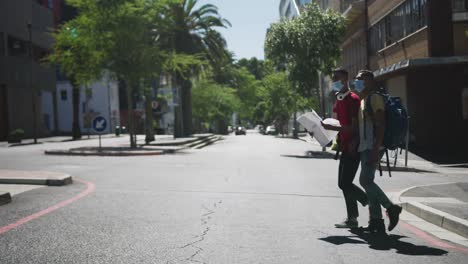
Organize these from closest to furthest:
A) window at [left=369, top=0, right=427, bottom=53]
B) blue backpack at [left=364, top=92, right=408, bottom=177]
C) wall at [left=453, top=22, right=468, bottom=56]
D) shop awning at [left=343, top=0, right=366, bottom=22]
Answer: blue backpack at [left=364, top=92, right=408, bottom=177] < wall at [left=453, top=22, right=468, bottom=56] < window at [left=369, top=0, right=427, bottom=53] < shop awning at [left=343, top=0, right=366, bottom=22]

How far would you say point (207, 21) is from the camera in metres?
43.2

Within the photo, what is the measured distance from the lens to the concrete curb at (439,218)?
22.2 feet

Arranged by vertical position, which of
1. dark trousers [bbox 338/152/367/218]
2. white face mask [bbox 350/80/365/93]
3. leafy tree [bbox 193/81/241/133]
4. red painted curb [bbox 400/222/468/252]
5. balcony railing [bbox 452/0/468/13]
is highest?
balcony railing [bbox 452/0/468/13]

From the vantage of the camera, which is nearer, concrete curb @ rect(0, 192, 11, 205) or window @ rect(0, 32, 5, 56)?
concrete curb @ rect(0, 192, 11, 205)

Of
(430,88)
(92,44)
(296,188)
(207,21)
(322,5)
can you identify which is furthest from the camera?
(322,5)

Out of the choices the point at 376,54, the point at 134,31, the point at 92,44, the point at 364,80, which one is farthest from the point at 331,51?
Answer: the point at 364,80

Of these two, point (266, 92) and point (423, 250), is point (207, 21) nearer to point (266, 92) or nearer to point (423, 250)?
point (266, 92)

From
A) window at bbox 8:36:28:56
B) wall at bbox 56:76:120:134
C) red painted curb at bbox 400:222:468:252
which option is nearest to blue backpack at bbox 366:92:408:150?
red painted curb at bbox 400:222:468:252

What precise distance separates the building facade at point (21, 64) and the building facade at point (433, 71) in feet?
88.7

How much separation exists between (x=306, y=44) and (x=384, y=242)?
25433 mm

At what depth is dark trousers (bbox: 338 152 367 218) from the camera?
6.67m

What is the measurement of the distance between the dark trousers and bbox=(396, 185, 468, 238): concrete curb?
1.15m

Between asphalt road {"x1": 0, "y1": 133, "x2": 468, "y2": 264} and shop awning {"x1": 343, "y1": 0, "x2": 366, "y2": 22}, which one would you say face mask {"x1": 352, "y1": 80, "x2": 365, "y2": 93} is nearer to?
asphalt road {"x1": 0, "y1": 133, "x2": 468, "y2": 264}

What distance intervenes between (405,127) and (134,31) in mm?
22747
